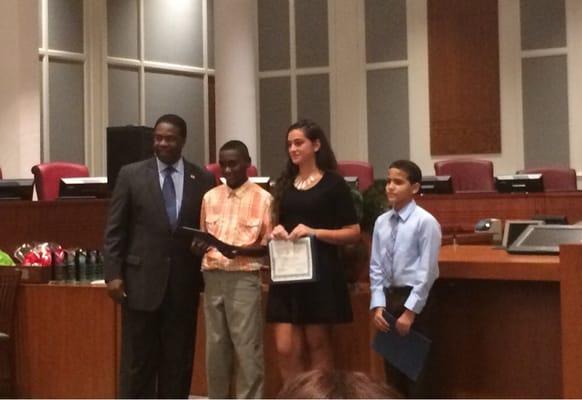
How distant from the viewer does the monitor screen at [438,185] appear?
855 centimetres

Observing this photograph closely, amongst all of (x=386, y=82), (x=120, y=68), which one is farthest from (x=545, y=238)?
(x=120, y=68)

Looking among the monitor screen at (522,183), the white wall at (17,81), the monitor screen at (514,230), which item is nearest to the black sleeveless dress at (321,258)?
the monitor screen at (514,230)

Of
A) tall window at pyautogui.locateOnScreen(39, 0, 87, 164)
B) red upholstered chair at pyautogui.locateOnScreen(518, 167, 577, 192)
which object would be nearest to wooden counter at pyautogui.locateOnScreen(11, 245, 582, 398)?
red upholstered chair at pyautogui.locateOnScreen(518, 167, 577, 192)

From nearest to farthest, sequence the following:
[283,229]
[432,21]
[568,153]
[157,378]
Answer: [283,229] → [157,378] → [568,153] → [432,21]

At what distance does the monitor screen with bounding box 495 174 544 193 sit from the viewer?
8.28 m

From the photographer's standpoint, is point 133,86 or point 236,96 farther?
point 133,86

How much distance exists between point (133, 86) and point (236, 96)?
1.70m

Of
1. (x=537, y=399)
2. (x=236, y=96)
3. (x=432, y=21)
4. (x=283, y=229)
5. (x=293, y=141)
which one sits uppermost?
(x=432, y=21)

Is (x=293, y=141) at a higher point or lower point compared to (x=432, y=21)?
lower

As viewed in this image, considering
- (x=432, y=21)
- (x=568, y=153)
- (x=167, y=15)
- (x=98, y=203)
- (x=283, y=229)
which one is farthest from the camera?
(x=167, y=15)

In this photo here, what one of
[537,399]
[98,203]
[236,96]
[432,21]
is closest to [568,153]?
[432,21]

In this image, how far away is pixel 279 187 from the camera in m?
4.18

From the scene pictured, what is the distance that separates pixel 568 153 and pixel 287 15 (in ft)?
14.3

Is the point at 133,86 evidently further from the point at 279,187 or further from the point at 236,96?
the point at 279,187
